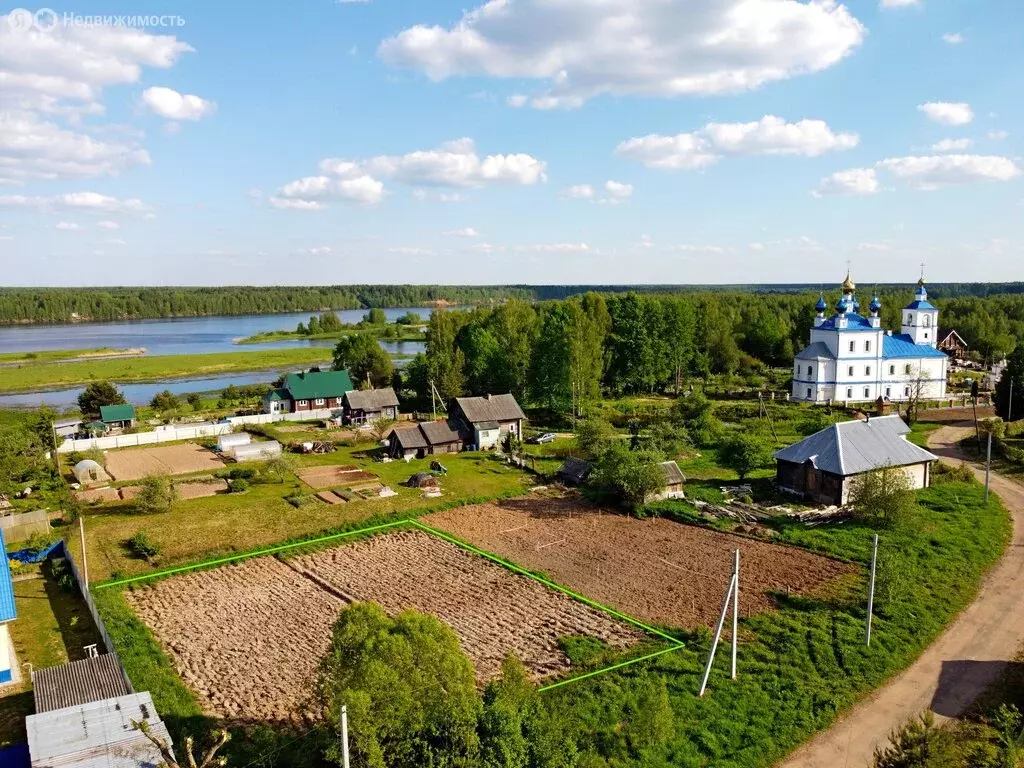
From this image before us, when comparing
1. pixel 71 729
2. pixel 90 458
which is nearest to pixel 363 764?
pixel 71 729

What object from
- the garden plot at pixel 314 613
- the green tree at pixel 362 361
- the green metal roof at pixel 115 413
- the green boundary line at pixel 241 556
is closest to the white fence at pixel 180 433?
the green metal roof at pixel 115 413

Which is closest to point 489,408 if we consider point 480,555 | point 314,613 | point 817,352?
point 480,555

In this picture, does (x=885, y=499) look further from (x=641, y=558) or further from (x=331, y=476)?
(x=331, y=476)

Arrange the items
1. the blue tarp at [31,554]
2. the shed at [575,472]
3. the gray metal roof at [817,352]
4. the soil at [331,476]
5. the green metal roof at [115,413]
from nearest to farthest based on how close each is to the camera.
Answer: the blue tarp at [31,554] < the shed at [575,472] < the soil at [331,476] < the green metal roof at [115,413] < the gray metal roof at [817,352]

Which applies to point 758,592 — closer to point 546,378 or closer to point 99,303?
point 546,378

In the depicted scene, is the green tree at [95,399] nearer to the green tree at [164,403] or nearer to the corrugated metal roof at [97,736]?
the green tree at [164,403]

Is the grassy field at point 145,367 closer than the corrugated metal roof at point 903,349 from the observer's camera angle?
No

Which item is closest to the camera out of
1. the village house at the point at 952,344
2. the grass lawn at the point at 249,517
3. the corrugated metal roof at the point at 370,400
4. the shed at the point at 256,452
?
the grass lawn at the point at 249,517

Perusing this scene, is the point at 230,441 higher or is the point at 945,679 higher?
the point at 230,441
